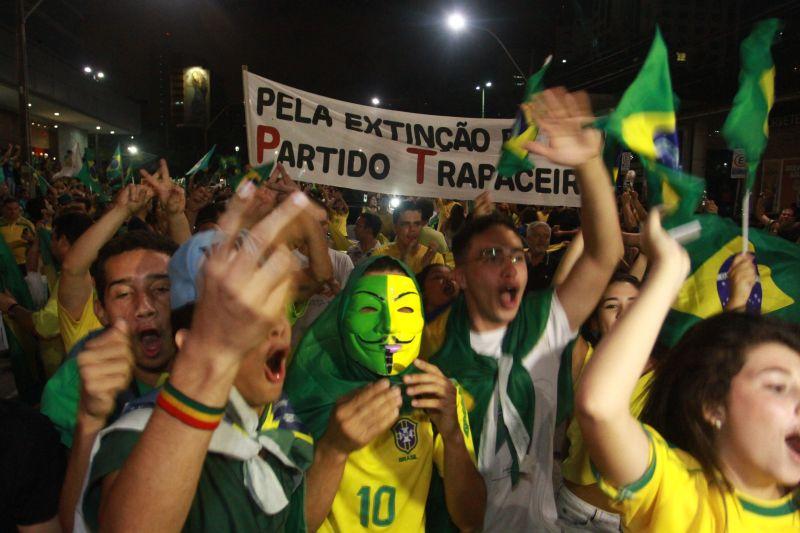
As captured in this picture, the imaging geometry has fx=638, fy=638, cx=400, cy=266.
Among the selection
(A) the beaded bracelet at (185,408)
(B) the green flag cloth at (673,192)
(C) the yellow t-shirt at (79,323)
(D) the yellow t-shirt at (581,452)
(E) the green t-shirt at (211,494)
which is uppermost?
(B) the green flag cloth at (673,192)

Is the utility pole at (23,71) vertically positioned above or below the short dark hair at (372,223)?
above

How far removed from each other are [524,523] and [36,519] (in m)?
1.65

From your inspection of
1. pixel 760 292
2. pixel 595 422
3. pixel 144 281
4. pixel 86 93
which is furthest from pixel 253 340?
pixel 86 93

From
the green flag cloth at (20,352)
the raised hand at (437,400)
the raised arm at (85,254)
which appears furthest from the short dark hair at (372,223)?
the raised hand at (437,400)

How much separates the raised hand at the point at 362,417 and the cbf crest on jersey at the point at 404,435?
188mm

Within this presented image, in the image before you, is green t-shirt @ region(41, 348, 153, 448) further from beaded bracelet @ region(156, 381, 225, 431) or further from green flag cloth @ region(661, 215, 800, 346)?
green flag cloth @ region(661, 215, 800, 346)

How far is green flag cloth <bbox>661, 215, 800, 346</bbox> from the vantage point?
333cm

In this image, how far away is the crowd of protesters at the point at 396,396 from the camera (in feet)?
4.12

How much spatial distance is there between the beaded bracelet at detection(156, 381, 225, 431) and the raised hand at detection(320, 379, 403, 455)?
2.78 ft

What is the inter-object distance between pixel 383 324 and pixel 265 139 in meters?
3.70

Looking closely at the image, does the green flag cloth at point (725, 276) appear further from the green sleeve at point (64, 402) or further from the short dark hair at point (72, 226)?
the short dark hair at point (72, 226)

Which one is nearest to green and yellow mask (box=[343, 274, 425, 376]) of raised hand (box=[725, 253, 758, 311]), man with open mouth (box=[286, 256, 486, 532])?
man with open mouth (box=[286, 256, 486, 532])

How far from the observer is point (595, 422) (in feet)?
5.20

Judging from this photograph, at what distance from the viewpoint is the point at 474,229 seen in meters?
3.07
